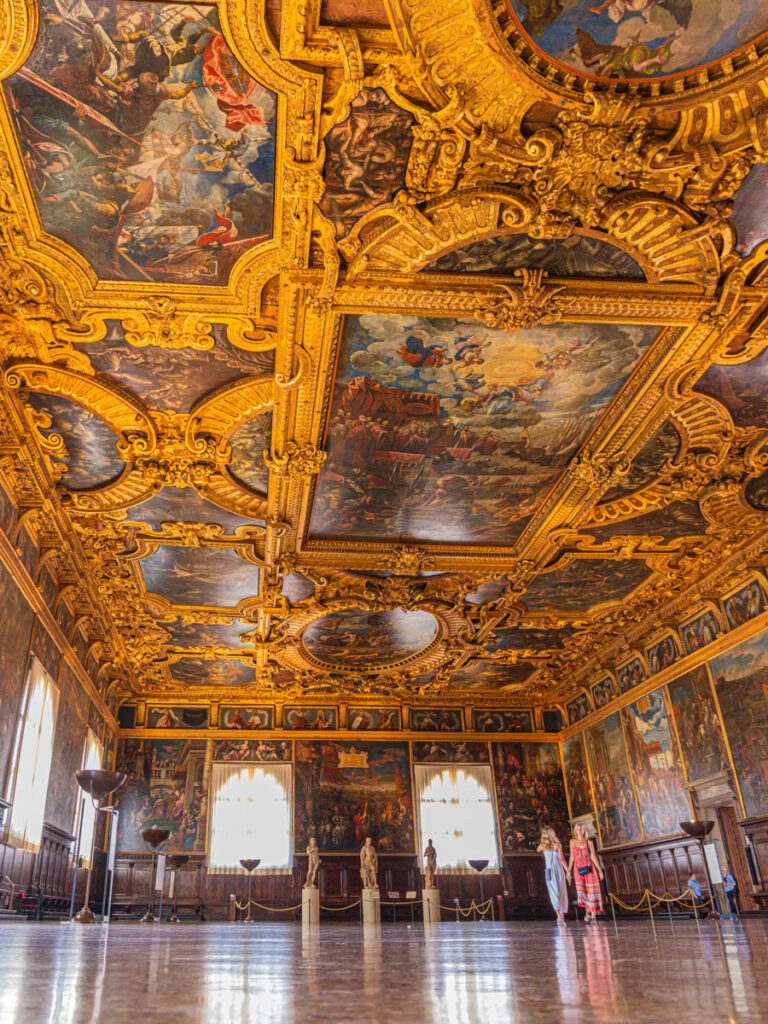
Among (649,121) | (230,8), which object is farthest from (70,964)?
(649,121)

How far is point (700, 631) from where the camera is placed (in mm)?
19078

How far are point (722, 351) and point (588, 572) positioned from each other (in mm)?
7981

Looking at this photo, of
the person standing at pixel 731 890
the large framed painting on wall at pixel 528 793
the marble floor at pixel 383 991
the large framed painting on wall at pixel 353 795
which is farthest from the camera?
the large framed painting on wall at pixel 528 793

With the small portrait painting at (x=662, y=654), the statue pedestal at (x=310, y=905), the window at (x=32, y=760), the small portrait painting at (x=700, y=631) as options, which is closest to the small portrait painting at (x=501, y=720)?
the small portrait painting at (x=662, y=654)

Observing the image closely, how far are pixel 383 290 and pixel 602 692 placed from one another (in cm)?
1902

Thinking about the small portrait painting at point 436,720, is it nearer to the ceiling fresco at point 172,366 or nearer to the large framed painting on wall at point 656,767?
the large framed painting on wall at point 656,767

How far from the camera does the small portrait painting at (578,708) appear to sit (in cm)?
2580

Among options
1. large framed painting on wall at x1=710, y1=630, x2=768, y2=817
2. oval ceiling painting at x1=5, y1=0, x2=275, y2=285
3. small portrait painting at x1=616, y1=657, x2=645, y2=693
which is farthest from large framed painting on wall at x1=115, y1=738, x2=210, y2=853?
oval ceiling painting at x1=5, y1=0, x2=275, y2=285

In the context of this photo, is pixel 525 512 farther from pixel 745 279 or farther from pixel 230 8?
pixel 230 8

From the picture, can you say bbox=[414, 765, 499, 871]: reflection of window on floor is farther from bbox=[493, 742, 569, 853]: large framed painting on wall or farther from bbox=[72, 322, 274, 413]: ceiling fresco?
bbox=[72, 322, 274, 413]: ceiling fresco

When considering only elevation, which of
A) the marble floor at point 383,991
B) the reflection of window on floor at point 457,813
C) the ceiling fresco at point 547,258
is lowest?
the marble floor at point 383,991

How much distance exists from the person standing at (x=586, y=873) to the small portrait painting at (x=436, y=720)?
44.5ft

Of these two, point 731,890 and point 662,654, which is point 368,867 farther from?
point 662,654

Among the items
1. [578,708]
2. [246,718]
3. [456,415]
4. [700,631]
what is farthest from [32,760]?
[578,708]
